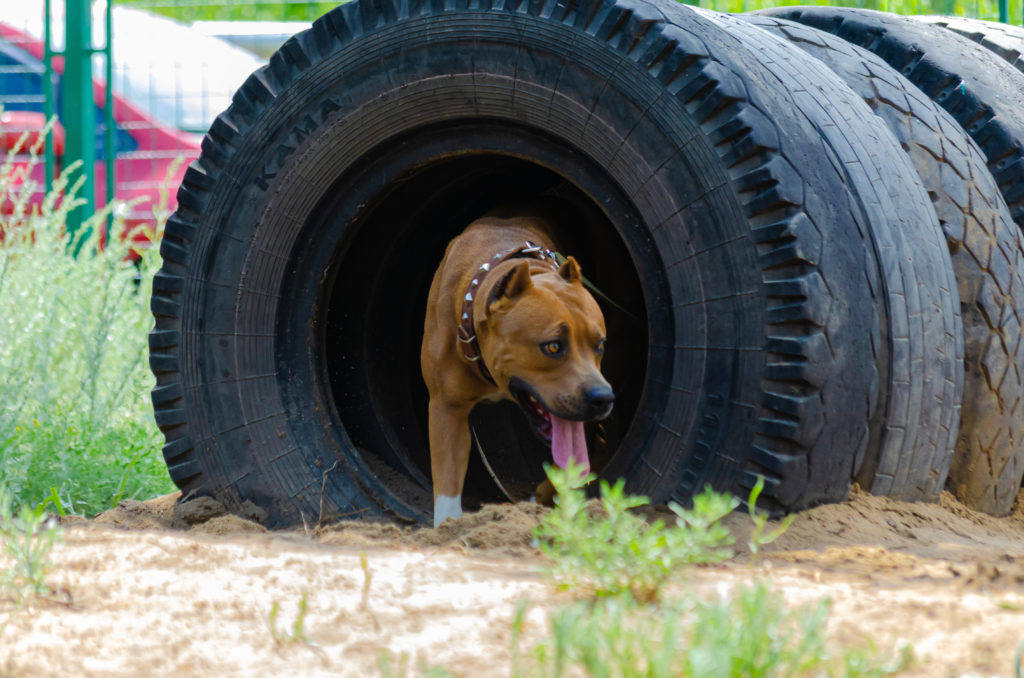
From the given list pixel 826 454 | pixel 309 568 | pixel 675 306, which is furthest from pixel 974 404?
pixel 309 568

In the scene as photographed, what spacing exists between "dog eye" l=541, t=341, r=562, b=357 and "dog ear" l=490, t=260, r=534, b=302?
178mm

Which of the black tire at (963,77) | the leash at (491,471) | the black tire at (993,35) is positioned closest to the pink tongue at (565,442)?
the leash at (491,471)

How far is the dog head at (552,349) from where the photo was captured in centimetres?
283

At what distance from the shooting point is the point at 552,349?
2.88m

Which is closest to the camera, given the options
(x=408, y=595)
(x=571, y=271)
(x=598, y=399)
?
(x=408, y=595)

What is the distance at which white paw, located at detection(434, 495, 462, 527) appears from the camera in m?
3.05

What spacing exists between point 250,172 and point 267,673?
182cm

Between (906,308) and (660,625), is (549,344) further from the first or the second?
(660,625)

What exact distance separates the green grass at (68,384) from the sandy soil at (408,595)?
53.9 inches

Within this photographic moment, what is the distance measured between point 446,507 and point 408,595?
123 cm

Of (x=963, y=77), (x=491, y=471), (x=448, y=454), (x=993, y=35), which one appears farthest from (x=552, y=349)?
(x=993, y=35)

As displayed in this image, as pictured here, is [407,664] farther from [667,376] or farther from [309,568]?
[667,376]

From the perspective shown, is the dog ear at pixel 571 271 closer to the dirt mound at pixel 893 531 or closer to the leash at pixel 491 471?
the leash at pixel 491 471

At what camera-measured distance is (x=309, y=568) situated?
2.02 m
